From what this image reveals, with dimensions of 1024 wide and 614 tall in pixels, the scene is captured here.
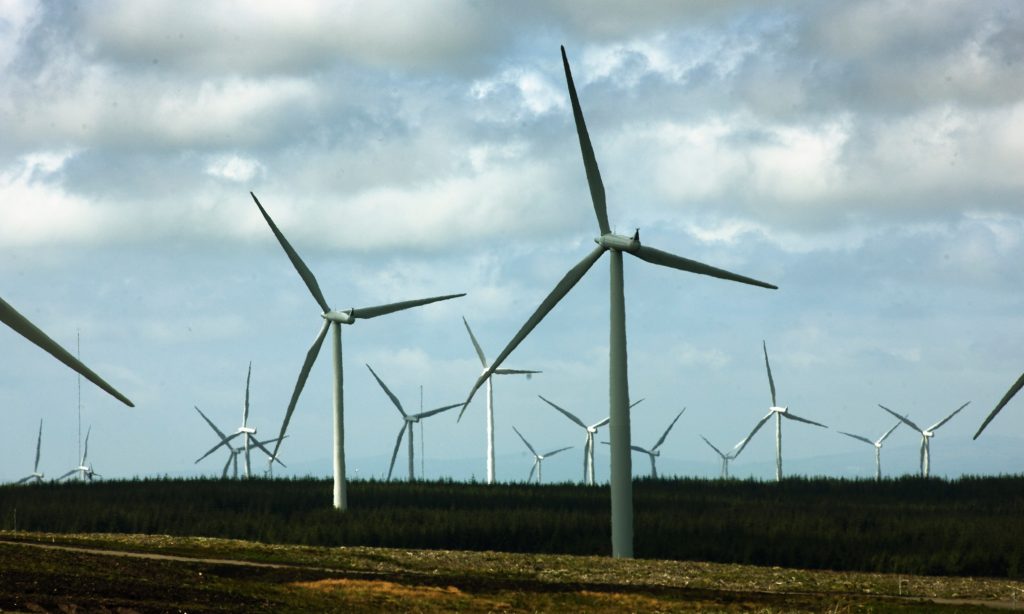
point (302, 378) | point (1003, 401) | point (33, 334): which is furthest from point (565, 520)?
point (33, 334)

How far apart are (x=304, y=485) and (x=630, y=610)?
198ft

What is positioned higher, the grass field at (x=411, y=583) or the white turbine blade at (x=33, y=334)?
the white turbine blade at (x=33, y=334)

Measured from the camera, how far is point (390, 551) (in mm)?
52125

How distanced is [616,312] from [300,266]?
79.0 ft

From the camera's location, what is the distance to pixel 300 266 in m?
72.7

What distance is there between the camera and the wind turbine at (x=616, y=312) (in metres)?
52.5

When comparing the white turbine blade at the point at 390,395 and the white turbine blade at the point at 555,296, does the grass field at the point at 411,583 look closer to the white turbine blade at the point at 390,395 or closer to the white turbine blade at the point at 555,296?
the white turbine blade at the point at 555,296

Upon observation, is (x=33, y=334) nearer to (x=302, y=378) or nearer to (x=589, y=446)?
(x=302, y=378)

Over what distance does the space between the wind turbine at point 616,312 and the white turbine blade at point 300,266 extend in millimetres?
18424

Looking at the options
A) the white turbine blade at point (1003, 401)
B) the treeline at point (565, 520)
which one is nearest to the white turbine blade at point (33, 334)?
the white turbine blade at point (1003, 401)

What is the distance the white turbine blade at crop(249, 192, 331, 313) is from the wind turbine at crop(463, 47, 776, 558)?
1842cm

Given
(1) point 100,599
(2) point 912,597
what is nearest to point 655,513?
(2) point 912,597

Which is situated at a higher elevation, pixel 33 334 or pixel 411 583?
pixel 33 334

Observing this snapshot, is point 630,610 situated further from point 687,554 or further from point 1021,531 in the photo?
point 1021,531
